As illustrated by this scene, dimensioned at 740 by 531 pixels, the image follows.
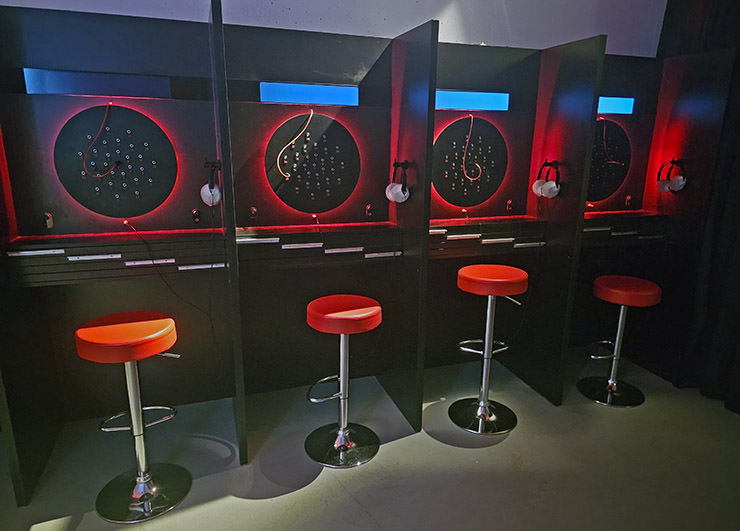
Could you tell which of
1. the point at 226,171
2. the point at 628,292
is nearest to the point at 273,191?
the point at 226,171

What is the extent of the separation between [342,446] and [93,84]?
88.6 inches

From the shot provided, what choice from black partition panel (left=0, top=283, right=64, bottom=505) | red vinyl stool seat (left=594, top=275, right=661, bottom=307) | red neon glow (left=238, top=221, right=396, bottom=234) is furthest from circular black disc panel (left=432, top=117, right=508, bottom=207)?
black partition panel (left=0, top=283, right=64, bottom=505)

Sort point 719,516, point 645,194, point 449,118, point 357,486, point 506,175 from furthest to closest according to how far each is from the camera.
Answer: point 645,194 < point 506,175 < point 449,118 < point 357,486 < point 719,516

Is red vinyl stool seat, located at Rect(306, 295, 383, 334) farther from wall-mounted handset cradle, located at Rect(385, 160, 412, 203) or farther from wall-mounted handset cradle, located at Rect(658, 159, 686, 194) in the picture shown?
wall-mounted handset cradle, located at Rect(658, 159, 686, 194)

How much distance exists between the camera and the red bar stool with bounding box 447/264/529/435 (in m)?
2.54

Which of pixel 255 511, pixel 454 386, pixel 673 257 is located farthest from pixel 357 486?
pixel 673 257

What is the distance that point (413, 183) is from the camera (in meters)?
2.54

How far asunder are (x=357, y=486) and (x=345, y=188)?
1.63m

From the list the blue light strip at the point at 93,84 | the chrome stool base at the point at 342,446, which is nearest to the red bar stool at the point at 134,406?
the chrome stool base at the point at 342,446

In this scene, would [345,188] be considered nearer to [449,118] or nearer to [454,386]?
[449,118]

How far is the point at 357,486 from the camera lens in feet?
7.40

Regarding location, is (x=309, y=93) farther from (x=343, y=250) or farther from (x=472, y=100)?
(x=472, y=100)

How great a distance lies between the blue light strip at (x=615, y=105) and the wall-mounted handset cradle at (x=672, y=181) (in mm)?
467

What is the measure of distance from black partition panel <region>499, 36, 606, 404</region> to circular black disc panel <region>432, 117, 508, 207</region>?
28 centimetres
